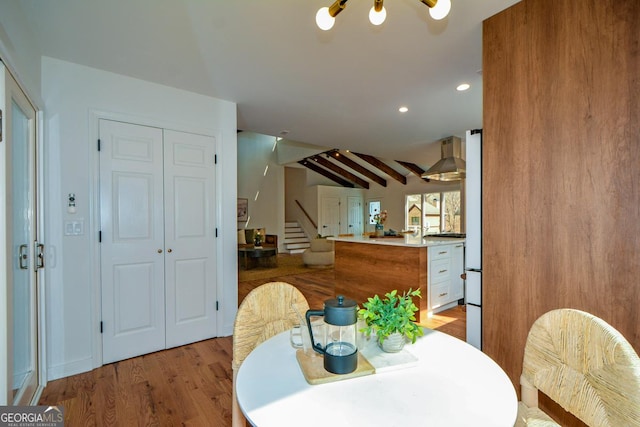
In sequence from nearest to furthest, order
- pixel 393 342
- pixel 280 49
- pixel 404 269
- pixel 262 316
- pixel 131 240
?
pixel 393 342 → pixel 262 316 → pixel 280 49 → pixel 131 240 → pixel 404 269

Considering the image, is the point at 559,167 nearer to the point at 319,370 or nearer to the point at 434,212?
the point at 319,370

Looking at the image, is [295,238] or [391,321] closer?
[391,321]

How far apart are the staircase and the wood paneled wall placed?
849 centimetres

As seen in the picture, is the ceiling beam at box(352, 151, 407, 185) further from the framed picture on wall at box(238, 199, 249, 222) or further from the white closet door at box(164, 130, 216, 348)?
the white closet door at box(164, 130, 216, 348)

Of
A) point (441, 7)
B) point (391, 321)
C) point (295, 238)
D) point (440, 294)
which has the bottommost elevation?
point (440, 294)

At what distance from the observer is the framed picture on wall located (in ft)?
31.3

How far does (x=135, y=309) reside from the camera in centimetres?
262

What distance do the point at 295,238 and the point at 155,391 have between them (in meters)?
8.51

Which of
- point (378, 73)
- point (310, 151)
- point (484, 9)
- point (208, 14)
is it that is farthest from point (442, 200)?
point (208, 14)

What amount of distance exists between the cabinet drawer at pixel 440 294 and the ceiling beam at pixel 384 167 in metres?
5.39

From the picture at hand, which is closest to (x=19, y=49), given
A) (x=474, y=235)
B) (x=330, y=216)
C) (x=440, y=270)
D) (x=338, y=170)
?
(x=474, y=235)

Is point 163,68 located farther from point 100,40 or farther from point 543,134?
point 543,134

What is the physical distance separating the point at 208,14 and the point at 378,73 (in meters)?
1.41

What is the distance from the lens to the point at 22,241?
1882 millimetres
